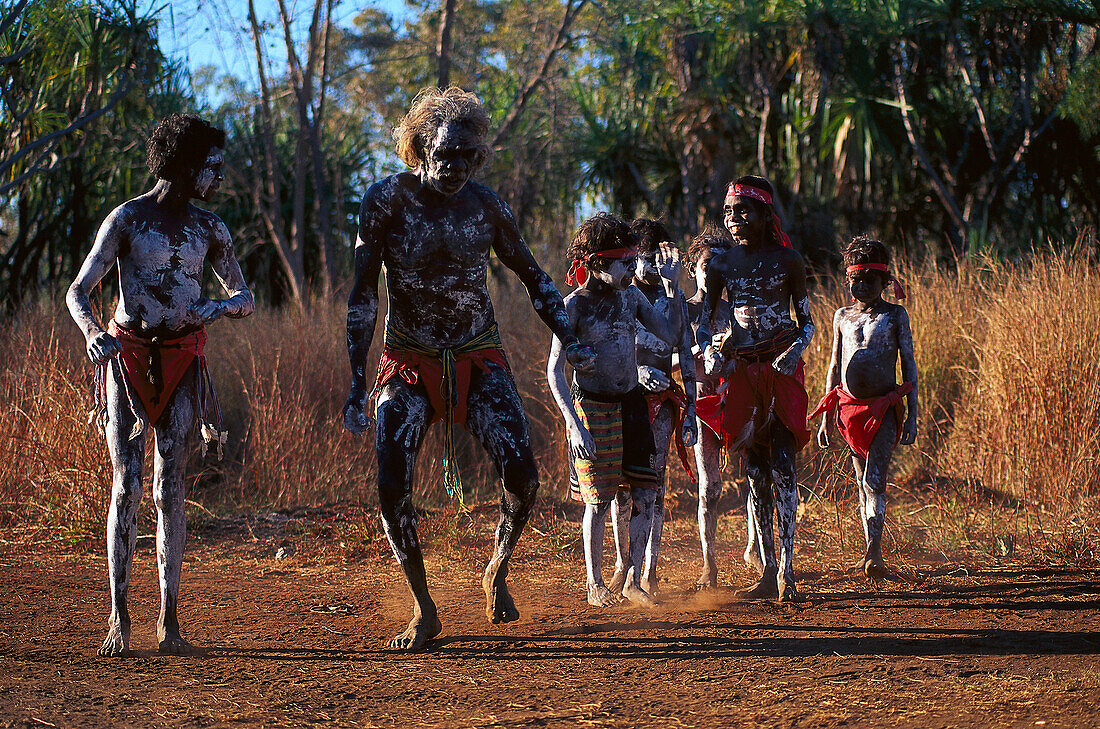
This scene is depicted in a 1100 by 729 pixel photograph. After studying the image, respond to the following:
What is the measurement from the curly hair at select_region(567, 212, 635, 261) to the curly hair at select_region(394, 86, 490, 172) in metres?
0.66

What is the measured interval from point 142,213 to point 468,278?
1174mm

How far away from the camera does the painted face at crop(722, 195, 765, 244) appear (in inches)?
182

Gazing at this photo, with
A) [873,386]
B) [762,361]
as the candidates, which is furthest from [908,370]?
[762,361]

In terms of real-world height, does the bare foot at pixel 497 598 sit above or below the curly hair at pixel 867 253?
below

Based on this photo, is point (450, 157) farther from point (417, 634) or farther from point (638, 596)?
point (638, 596)

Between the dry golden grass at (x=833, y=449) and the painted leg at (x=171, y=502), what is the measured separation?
8.28 ft

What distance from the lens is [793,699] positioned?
10.3 feet

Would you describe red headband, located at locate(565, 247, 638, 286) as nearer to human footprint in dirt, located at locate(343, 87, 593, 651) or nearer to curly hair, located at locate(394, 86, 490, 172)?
human footprint in dirt, located at locate(343, 87, 593, 651)

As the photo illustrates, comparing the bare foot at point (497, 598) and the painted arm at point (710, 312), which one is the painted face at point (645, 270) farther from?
the bare foot at point (497, 598)

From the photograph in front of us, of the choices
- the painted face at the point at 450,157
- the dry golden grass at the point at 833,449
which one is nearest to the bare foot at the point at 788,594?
the dry golden grass at the point at 833,449

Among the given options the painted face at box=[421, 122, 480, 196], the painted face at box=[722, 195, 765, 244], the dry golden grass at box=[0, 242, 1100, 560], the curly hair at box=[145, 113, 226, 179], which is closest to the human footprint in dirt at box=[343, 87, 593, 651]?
the painted face at box=[421, 122, 480, 196]

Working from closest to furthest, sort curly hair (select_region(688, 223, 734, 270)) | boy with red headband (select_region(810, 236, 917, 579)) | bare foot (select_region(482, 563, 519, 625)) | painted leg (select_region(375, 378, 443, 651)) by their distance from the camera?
painted leg (select_region(375, 378, 443, 651)), bare foot (select_region(482, 563, 519, 625)), boy with red headband (select_region(810, 236, 917, 579)), curly hair (select_region(688, 223, 734, 270))

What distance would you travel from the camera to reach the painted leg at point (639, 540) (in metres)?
4.38

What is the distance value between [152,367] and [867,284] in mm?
3118
